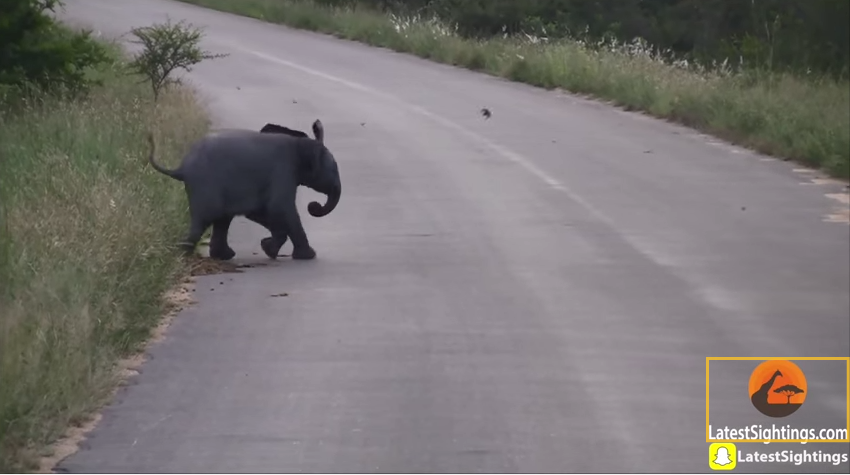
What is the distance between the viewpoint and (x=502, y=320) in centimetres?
966

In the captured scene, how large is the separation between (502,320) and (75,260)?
8.89 feet

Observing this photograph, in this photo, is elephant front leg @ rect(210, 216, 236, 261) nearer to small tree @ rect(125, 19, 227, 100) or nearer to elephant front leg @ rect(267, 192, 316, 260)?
elephant front leg @ rect(267, 192, 316, 260)

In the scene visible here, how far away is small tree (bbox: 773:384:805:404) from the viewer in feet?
26.0

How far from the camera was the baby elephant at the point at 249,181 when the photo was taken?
11.3 meters

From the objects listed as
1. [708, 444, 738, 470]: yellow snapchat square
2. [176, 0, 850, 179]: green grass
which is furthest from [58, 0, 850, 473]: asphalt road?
[176, 0, 850, 179]: green grass

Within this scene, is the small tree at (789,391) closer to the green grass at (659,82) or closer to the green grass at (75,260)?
the green grass at (75,260)

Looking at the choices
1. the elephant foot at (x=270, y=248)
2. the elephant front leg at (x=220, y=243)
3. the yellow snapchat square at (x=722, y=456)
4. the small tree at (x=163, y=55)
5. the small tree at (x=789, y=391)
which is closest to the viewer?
the yellow snapchat square at (x=722, y=456)

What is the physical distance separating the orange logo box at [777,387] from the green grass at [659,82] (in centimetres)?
570

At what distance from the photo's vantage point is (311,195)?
14.9 m

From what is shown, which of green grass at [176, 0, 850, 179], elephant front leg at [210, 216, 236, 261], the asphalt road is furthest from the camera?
green grass at [176, 0, 850, 179]

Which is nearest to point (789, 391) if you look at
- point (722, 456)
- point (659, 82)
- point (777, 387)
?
point (777, 387)

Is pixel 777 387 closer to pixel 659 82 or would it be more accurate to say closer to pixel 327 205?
pixel 327 205

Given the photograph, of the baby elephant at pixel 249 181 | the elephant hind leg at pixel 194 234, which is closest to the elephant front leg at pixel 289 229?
the baby elephant at pixel 249 181

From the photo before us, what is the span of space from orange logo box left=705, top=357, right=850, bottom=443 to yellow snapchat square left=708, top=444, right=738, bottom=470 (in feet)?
0.27
